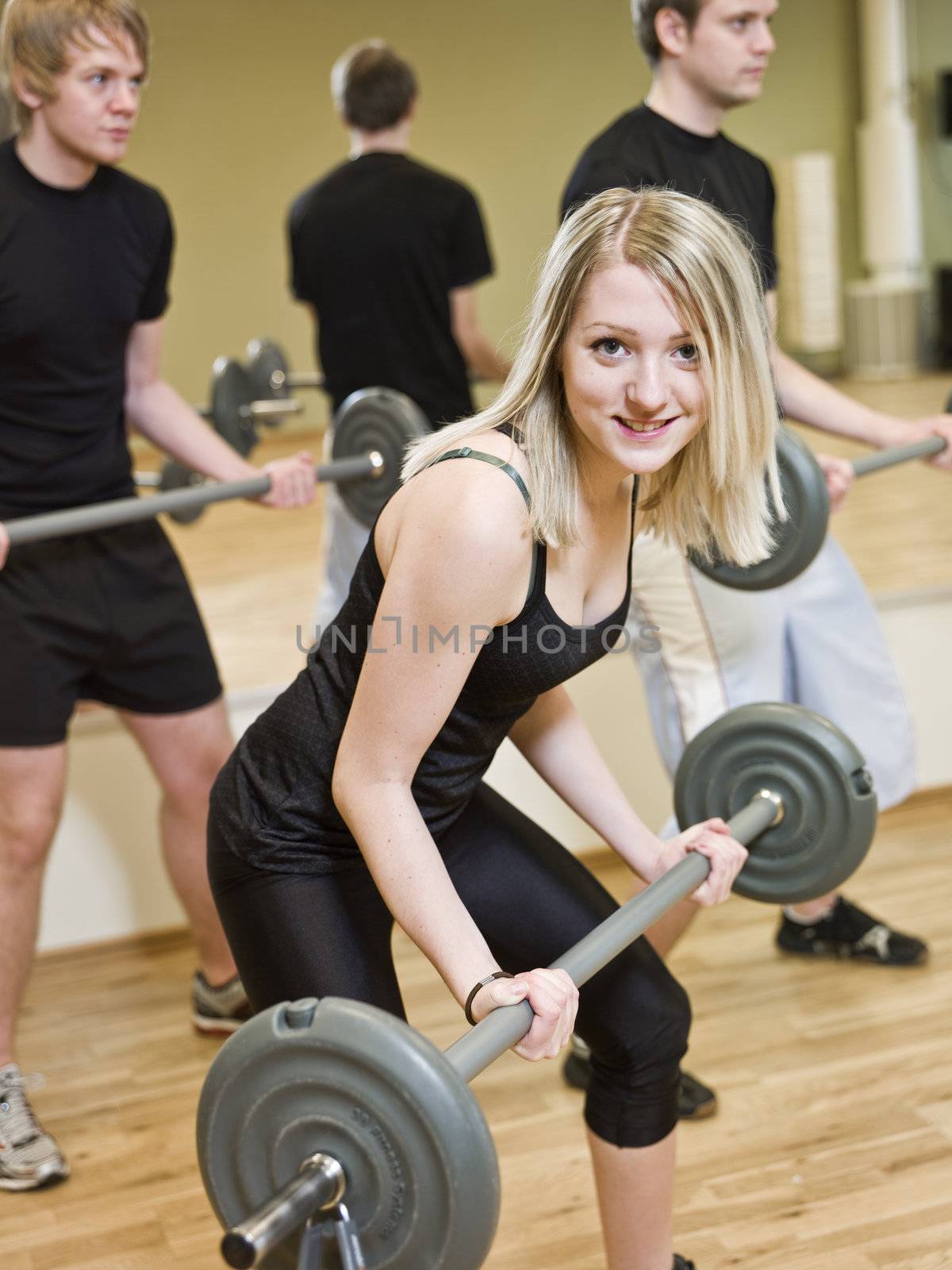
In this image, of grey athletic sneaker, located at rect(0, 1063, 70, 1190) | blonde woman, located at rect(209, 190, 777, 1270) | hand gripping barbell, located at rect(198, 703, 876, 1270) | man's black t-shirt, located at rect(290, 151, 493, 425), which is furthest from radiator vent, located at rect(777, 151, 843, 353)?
hand gripping barbell, located at rect(198, 703, 876, 1270)

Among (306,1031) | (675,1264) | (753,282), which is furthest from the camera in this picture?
(675,1264)

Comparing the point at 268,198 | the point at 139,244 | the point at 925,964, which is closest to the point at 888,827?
the point at 925,964

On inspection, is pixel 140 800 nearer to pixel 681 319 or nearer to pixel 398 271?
pixel 398 271

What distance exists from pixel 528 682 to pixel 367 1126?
0.45 metres

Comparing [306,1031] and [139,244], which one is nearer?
[306,1031]

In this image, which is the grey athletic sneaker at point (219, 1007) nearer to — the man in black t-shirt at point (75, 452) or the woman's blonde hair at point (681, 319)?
the man in black t-shirt at point (75, 452)

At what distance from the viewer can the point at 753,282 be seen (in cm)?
142

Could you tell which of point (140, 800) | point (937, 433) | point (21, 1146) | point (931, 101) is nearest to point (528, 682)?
point (21, 1146)

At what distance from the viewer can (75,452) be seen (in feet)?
7.34

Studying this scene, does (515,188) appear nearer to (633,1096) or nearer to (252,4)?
(252,4)

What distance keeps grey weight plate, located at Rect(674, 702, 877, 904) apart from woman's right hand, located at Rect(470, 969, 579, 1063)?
646mm

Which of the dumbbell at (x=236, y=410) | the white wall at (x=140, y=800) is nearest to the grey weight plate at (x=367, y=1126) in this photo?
the white wall at (x=140, y=800)

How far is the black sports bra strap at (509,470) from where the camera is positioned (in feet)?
4.36

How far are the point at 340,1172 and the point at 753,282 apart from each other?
2.85 feet
